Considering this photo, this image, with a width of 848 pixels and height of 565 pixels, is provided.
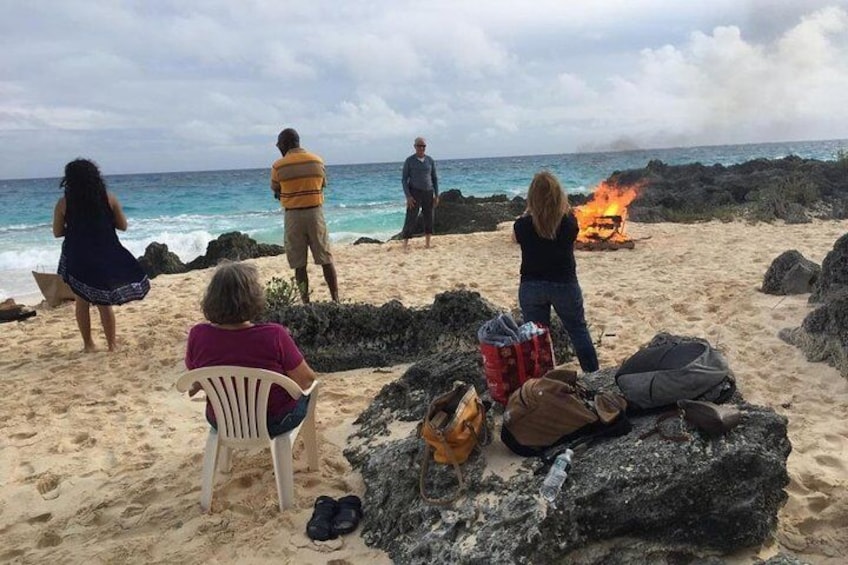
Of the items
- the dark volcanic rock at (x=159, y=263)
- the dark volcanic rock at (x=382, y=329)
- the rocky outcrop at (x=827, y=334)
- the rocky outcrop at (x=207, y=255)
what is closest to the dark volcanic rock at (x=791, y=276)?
the rocky outcrop at (x=827, y=334)

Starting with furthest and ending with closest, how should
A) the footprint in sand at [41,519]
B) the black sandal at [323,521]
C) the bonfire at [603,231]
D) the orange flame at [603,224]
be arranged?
the orange flame at [603,224] → the bonfire at [603,231] → the footprint in sand at [41,519] → the black sandal at [323,521]

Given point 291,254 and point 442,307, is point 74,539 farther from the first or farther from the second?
point 291,254

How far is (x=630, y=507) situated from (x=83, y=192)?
523cm

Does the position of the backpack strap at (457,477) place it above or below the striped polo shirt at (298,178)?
below

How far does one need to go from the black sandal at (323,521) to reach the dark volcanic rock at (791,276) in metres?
6.01

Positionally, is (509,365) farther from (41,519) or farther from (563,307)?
(41,519)

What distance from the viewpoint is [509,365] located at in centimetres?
373

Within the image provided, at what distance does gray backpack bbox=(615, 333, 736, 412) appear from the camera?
3.04 meters

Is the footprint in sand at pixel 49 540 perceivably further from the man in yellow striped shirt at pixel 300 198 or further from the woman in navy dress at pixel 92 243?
the man in yellow striped shirt at pixel 300 198

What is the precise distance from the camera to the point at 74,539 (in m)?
3.42

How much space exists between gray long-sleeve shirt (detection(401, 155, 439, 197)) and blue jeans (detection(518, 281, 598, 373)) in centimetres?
697

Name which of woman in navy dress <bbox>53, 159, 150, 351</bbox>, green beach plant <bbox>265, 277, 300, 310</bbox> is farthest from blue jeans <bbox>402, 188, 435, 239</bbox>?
woman in navy dress <bbox>53, 159, 150, 351</bbox>

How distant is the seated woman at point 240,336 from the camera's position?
10.6 feet

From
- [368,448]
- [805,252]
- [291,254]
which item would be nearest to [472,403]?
[368,448]
